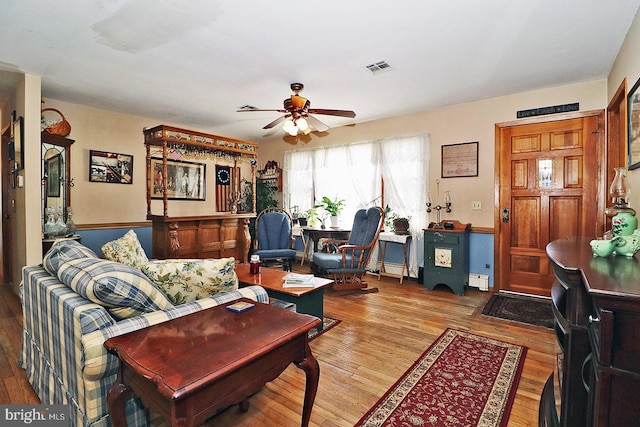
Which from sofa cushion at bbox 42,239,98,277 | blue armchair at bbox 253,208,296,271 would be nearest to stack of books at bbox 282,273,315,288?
sofa cushion at bbox 42,239,98,277

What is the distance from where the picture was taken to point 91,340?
4.12ft

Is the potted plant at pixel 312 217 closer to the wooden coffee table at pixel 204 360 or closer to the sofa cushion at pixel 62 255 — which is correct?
the sofa cushion at pixel 62 255

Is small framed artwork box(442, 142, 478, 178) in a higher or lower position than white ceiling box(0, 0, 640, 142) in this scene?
lower

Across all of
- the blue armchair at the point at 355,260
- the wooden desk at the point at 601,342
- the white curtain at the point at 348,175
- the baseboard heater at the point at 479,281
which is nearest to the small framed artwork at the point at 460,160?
the white curtain at the point at 348,175

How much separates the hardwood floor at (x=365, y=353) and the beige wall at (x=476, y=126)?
124 centimetres

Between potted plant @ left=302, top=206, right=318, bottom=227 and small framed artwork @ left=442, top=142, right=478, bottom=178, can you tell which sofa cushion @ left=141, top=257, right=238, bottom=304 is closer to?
small framed artwork @ left=442, top=142, right=478, bottom=178

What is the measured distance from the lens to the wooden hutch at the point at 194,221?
4266 mm

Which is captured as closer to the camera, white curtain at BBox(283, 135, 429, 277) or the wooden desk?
the wooden desk

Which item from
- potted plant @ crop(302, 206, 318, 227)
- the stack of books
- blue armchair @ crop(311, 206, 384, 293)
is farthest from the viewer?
potted plant @ crop(302, 206, 318, 227)

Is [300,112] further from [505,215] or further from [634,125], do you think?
[505,215]

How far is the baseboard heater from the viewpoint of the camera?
165 inches

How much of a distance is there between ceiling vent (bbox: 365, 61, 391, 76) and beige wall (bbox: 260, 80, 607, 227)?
1.68 metres

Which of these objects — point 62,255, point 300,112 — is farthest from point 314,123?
point 62,255

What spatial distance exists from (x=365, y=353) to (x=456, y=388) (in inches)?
27.5
